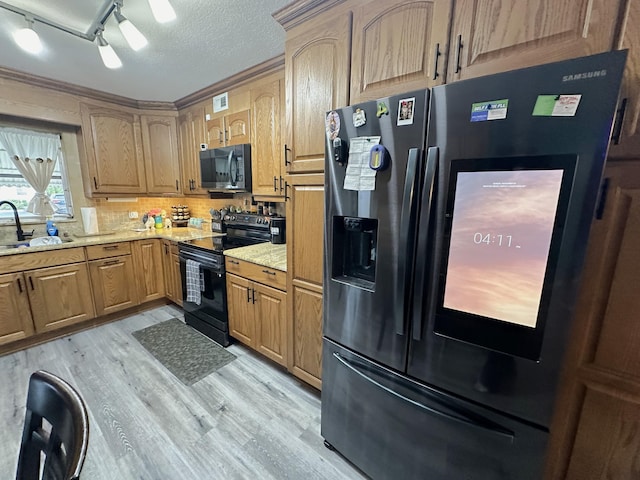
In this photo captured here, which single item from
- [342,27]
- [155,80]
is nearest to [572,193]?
[342,27]

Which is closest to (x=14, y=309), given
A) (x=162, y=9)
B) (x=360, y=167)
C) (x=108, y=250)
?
(x=108, y=250)

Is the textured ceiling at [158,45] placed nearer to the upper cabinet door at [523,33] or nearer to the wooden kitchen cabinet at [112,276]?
the upper cabinet door at [523,33]

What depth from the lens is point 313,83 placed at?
4.95 feet

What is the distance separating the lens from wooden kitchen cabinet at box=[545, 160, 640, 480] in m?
0.85

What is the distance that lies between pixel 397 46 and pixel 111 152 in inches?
130

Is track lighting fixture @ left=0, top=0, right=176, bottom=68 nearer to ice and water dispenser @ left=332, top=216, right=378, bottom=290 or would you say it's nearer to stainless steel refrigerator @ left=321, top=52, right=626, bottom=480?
stainless steel refrigerator @ left=321, top=52, right=626, bottom=480

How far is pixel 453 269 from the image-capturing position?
37.0 inches

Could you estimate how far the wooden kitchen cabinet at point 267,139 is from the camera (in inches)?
87.7

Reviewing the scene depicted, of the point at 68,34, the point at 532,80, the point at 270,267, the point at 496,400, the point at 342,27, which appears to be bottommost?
the point at 496,400

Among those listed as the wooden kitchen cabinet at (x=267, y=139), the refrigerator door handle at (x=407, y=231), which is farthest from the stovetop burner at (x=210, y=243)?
the refrigerator door handle at (x=407, y=231)

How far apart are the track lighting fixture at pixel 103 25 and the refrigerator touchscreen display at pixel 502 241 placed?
1.62 meters

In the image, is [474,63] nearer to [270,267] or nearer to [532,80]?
[532,80]

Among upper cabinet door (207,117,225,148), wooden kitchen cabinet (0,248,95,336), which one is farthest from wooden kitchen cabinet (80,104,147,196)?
upper cabinet door (207,117,225,148)

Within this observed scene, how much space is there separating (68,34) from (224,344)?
8.57 ft
